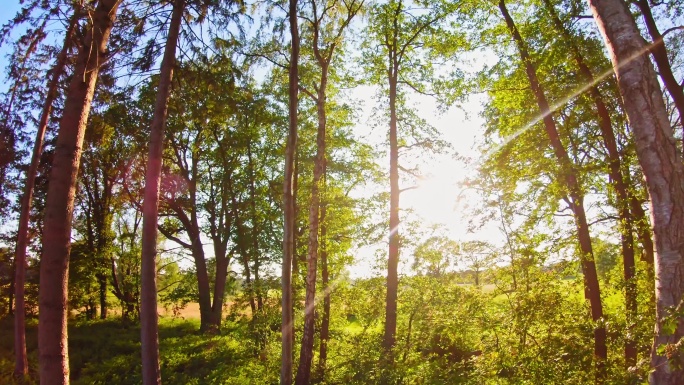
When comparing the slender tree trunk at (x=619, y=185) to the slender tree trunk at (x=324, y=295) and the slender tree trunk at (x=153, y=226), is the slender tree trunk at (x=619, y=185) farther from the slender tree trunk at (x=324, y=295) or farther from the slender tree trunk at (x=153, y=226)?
the slender tree trunk at (x=324, y=295)

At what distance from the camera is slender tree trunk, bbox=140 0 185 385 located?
6.20 meters

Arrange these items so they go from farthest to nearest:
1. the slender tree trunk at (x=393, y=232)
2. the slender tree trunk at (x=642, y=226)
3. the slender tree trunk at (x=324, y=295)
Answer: the slender tree trunk at (x=324, y=295)
the slender tree trunk at (x=393, y=232)
the slender tree trunk at (x=642, y=226)

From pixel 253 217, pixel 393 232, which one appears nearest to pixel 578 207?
pixel 393 232

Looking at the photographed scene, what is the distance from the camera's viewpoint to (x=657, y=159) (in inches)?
120

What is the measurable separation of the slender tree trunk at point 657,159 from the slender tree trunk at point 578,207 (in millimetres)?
5834

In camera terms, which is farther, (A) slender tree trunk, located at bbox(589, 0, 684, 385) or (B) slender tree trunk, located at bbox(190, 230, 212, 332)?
(B) slender tree trunk, located at bbox(190, 230, 212, 332)

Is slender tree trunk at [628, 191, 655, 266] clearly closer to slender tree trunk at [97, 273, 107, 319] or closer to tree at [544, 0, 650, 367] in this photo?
tree at [544, 0, 650, 367]

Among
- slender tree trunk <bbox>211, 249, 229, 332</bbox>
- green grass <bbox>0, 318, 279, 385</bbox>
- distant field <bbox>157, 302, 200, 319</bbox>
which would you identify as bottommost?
distant field <bbox>157, 302, 200, 319</bbox>

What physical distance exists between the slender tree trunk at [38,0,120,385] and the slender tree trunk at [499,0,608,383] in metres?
8.91

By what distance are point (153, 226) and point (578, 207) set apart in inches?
366

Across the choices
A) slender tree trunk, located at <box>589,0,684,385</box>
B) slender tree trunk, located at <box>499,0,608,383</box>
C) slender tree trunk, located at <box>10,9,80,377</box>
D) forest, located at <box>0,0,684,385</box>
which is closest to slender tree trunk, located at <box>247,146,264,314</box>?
forest, located at <box>0,0,684,385</box>

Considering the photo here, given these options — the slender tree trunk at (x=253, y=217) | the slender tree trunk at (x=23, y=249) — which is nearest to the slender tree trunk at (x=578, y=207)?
the slender tree trunk at (x=23, y=249)

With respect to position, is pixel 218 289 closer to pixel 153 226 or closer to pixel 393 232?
pixel 393 232

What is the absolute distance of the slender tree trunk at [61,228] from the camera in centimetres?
498
